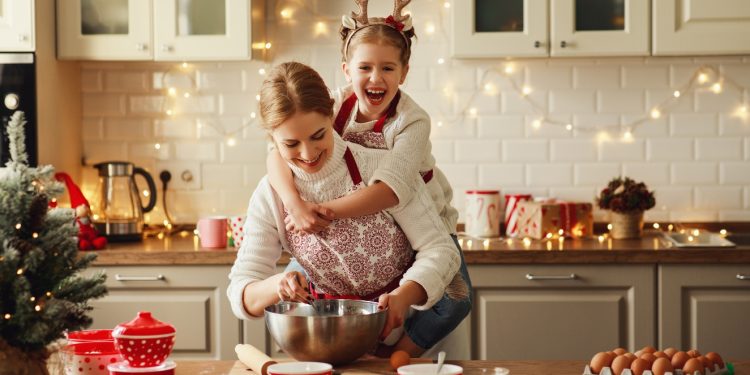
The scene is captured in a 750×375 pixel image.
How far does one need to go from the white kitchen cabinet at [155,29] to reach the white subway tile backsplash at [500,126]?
1048 millimetres

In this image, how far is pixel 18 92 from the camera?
12.1 ft

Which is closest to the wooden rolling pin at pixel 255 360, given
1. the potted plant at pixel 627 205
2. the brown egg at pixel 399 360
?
the brown egg at pixel 399 360

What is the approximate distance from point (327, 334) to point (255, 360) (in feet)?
0.52

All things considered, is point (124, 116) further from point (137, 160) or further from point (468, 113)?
point (468, 113)

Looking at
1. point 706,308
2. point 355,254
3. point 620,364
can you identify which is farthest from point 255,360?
point 706,308

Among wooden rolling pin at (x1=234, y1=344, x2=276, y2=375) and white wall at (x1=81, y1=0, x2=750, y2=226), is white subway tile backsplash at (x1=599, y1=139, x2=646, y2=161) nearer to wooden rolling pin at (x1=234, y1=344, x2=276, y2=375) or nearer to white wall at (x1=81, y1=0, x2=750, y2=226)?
white wall at (x1=81, y1=0, x2=750, y2=226)

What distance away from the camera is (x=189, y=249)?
3.58 metres

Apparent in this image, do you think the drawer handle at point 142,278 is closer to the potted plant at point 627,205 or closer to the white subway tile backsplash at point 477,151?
the white subway tile backsplash at point 477,151

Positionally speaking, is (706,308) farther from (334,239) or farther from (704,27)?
(334,239)

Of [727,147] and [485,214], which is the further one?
[727,147]

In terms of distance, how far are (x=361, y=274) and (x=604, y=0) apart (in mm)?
2070

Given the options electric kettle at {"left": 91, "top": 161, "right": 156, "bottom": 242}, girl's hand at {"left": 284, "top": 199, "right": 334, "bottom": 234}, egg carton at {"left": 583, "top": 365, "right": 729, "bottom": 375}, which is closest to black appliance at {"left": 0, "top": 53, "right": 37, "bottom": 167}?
electric kettle at {"left": 91, "top": 161, "right": 156, "bottom": 242}

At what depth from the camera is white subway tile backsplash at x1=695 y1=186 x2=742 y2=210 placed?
13.2 ft

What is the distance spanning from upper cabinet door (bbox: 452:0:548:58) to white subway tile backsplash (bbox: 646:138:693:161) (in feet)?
2.35
